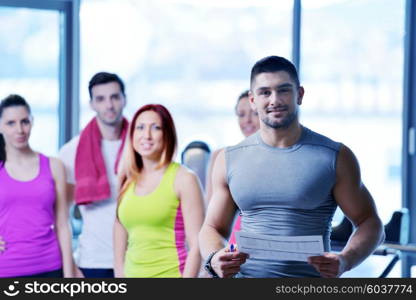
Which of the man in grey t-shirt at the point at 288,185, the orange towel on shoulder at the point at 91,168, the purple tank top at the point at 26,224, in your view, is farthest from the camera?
the orange towel on shoulder at the point at 91,168

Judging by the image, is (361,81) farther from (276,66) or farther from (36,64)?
(276,66)

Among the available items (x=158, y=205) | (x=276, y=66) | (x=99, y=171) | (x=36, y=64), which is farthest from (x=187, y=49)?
(x=276, y=66)

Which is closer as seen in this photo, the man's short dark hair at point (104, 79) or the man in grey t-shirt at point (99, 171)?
the man in grey t-shirt at point (99, 171)

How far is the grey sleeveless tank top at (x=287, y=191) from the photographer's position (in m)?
1.92

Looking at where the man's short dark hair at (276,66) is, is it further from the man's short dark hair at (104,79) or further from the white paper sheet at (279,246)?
the man's short dark hair at (104,79)

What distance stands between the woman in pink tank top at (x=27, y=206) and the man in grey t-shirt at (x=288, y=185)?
1.00m

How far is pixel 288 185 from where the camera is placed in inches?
76.0

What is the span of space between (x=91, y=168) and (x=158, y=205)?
55cm

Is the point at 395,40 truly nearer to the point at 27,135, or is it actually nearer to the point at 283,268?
the point at 27,135

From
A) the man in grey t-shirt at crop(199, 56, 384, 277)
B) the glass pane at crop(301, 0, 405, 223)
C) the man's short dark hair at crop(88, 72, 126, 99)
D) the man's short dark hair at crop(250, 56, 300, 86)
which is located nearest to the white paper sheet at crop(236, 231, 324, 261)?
A: the man in grey t-shirt at crop(199, 56, 384, 277)

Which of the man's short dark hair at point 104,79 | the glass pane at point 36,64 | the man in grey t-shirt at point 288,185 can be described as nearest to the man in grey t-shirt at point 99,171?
the man's short dark hair at point 104,79

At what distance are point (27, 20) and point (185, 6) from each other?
1.27 m

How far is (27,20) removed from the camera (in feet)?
16.6

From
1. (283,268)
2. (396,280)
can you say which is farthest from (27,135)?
(396,280)
